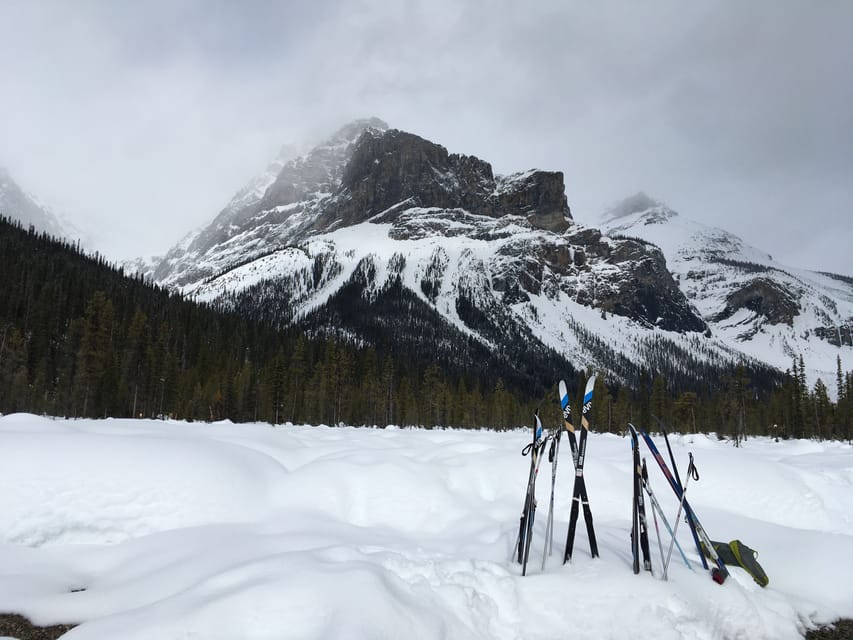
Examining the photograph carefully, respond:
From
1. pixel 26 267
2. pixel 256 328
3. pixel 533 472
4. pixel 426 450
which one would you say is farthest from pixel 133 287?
pixel 533 472

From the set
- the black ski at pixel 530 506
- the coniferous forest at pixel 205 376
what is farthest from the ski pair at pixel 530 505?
the coniferous forest at pixel 205 376

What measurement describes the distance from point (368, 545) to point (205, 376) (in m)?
72.1

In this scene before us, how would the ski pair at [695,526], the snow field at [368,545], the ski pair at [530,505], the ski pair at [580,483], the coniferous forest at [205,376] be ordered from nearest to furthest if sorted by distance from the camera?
the snow field at [368,545] → the ski pair at [695,526] → the ski pair at [580,483] → the ski pair at [530,505] → the coniferous forest at [205,376]

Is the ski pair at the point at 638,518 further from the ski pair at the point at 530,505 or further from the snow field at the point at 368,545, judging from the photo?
the ski pair at the point at 530,505

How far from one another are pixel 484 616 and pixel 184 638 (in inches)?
143

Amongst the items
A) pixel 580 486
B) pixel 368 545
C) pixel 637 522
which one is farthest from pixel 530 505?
pixel 368 545

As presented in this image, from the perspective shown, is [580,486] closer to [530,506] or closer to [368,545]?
[530,506]

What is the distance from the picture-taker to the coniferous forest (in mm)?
56344

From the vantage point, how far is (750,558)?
311 inches

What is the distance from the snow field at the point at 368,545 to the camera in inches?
215

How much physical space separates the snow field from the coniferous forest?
46405mm

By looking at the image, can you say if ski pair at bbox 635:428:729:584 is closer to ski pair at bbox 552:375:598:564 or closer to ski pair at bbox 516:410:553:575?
ski pair at bbox 552:375:598:564

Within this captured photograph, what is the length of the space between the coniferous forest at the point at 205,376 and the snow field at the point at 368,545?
46405 mm

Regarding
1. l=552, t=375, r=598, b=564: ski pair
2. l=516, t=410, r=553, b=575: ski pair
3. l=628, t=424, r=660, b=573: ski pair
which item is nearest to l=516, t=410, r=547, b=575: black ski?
l=516, t=410, r=553, b=575: ski pair
